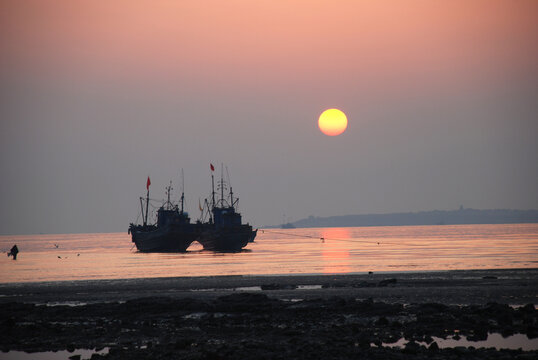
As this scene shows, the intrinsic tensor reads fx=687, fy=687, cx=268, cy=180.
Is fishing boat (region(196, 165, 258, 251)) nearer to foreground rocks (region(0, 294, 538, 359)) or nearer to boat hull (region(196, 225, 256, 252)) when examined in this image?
boat hull (region(196, 225, 256, 252))

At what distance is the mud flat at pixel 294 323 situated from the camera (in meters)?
23.6

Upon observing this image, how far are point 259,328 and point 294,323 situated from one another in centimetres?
176

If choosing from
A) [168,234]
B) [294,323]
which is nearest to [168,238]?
[168,234]

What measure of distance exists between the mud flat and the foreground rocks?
0.05 metres

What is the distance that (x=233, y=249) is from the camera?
142 metres

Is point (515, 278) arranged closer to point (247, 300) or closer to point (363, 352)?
point (247, 300)

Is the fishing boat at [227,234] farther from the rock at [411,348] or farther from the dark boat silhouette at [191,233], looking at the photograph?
the rock at [411,348]

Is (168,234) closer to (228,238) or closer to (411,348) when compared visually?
(228,238)

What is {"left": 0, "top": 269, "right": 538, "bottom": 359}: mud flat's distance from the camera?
23625 millimetres

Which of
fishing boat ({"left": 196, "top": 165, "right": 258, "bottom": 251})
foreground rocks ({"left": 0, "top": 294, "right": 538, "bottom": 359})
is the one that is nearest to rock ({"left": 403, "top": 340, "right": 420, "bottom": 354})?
foreground rocks ({"left": 0, "top": 294, "right": 538, "bottom": 359})

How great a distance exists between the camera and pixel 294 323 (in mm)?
30203

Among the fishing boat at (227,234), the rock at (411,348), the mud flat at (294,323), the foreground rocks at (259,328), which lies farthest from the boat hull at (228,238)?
the rock at (411,348)

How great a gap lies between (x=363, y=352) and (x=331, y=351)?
108cm

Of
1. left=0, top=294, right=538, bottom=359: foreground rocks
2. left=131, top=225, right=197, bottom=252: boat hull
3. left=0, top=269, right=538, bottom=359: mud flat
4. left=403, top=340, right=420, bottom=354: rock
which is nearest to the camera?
left=403, top=340, right=420, bottom=354: rock
